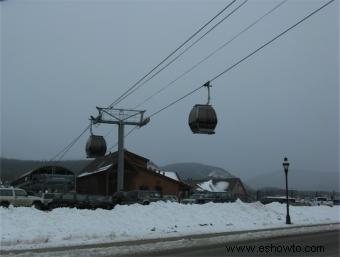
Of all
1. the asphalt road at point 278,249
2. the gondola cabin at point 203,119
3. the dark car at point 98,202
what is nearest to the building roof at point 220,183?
the dark car at point 98,202

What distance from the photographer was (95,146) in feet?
175

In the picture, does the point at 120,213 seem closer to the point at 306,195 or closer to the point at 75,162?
the point at 306,195

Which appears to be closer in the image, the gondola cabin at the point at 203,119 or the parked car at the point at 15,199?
the gondola cabin at the point at 203,119

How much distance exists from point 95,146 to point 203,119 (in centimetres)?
2701

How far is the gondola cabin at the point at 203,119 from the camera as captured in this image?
1091 inches

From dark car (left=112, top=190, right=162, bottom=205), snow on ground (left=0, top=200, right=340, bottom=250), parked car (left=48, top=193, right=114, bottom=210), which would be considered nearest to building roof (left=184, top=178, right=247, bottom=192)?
dark car (left=112, top=190, right=162, bottom=205)

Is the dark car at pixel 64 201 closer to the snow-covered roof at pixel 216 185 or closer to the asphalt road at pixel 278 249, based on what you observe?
the asphalt road at pixel 278 249

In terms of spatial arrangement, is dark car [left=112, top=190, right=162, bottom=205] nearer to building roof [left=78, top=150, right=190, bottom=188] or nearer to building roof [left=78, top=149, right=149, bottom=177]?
building roof [left=78, top=149, right=149, bottom=177]

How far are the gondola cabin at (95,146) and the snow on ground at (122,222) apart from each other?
54.2 ft

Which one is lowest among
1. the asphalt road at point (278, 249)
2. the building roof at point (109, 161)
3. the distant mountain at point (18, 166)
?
the asphalt road at point (278, 249)

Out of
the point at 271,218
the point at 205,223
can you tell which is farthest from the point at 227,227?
the point at 271,218

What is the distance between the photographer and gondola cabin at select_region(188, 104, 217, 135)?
27.7 metres

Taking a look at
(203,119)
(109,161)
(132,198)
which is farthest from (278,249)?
(109,161)

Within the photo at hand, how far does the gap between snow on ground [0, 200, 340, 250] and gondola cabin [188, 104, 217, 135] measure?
5208mm
